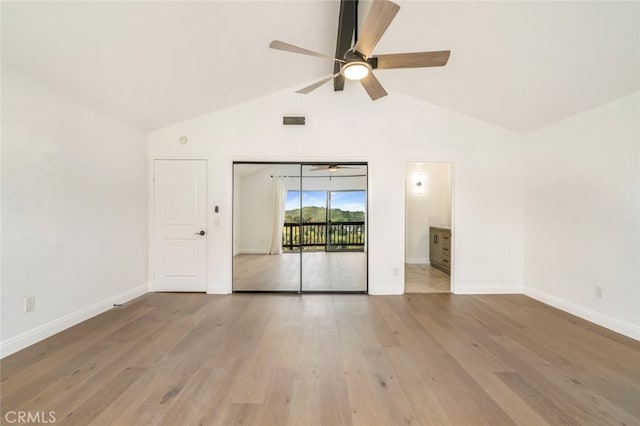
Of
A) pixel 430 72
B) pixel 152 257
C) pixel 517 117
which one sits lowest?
pixel 152 257

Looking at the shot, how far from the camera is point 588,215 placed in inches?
127

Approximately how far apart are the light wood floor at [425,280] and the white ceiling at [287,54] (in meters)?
2.90

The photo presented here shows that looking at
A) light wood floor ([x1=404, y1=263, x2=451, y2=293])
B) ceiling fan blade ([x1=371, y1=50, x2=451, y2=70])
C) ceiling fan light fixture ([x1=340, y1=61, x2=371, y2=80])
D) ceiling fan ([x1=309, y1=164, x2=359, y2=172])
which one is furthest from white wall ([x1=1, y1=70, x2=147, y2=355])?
light wood floor ([x1=404, y1=263, x2=451, y2=293])

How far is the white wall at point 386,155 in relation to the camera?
4.15 metres

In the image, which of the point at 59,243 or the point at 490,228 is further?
the point at 490,228

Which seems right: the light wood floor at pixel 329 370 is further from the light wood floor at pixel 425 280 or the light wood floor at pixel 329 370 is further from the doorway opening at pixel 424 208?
the doorway opening at pixel 424 208

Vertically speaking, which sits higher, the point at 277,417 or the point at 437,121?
the point at 437,121

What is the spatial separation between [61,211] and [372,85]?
3553 mm

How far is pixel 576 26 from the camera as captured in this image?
219 cm

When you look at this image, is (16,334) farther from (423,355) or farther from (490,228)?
(490,228)

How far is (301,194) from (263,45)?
2.27m

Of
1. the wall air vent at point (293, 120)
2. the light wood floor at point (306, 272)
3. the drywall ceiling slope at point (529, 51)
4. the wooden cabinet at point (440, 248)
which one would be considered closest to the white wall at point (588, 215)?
the drywall ceiling slope at point (529, 51)

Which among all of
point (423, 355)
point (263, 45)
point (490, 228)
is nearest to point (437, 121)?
point (490, 228)

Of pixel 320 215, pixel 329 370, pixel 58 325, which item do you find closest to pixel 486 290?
pixel 320 215
